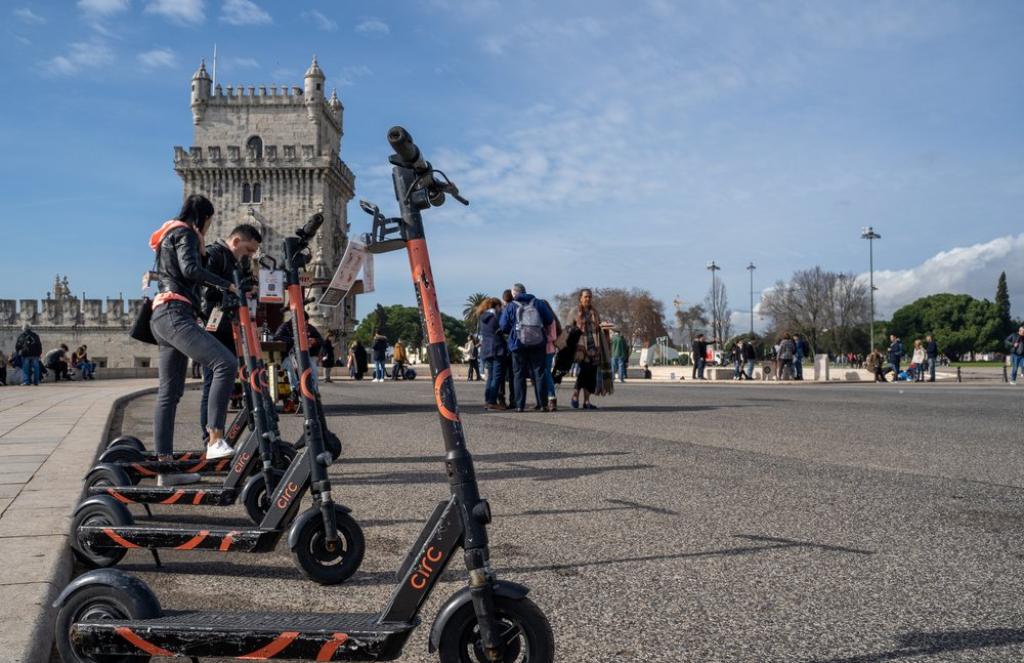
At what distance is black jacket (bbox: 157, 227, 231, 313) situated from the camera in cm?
544

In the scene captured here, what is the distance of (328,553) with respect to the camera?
335 centimetres

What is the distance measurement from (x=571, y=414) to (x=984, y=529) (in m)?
8.40

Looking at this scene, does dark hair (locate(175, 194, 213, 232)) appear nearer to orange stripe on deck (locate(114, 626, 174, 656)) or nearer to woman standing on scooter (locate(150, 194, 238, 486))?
woman standing on scooter (locate(150, 194, 238, 486))

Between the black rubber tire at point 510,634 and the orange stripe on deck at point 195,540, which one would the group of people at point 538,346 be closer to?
the orange stripe on deck at point 195,540

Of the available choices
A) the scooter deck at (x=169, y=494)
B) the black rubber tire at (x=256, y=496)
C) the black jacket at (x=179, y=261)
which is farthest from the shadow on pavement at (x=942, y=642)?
the black jacket at (x=179, y=261)

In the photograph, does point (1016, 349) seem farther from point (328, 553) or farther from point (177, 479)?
point (328, 553)

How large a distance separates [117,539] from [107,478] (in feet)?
4.49

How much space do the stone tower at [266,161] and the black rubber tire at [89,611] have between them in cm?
5860

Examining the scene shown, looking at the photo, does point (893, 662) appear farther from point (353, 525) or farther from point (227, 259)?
point (227, 259)

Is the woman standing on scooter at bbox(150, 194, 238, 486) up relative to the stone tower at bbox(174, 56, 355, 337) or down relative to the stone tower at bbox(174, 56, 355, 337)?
down

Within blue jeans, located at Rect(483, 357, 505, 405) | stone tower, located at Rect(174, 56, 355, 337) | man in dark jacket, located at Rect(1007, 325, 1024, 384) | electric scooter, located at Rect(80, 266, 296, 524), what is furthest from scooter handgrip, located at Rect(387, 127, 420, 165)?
stone tower, located at Rect(174, 56, 355, 337)

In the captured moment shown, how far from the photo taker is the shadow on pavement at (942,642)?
8.48 feet

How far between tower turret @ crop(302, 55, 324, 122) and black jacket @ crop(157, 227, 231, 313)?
202 feet

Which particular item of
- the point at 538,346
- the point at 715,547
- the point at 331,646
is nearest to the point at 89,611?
the point at 331,646
